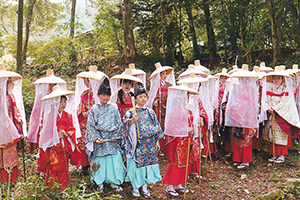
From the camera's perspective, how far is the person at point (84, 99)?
16.2 feet

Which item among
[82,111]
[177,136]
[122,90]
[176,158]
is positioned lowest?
[176,158]

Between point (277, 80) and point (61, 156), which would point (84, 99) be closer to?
point (61, 156)

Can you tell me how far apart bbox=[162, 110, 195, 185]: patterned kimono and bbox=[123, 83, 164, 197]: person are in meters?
0.24

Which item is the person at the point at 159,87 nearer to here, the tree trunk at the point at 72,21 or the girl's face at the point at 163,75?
the girl's face at the point at 163,75

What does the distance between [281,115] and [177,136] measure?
2.98m

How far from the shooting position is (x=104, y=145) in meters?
4.18

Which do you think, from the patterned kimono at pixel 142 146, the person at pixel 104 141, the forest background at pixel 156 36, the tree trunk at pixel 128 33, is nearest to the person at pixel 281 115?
the patterned kimono at pixel 142 146

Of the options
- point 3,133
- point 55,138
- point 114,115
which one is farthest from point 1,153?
point 114,115

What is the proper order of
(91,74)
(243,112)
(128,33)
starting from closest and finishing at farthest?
(91,74) < (243,112) < (128,33)

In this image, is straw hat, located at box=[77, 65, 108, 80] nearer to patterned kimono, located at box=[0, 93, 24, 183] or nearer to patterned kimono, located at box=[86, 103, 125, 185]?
patterned kimono, located at box=[86, 103, 125, 185]

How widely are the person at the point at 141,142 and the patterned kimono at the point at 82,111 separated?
1149 millimetres

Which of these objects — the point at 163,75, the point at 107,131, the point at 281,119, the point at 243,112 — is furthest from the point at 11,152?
the point at 281,119

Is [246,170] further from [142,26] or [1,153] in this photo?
[142,26]

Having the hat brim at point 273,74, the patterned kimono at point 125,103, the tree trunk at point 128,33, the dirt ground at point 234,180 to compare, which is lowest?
the dirt ground at point 234,180
